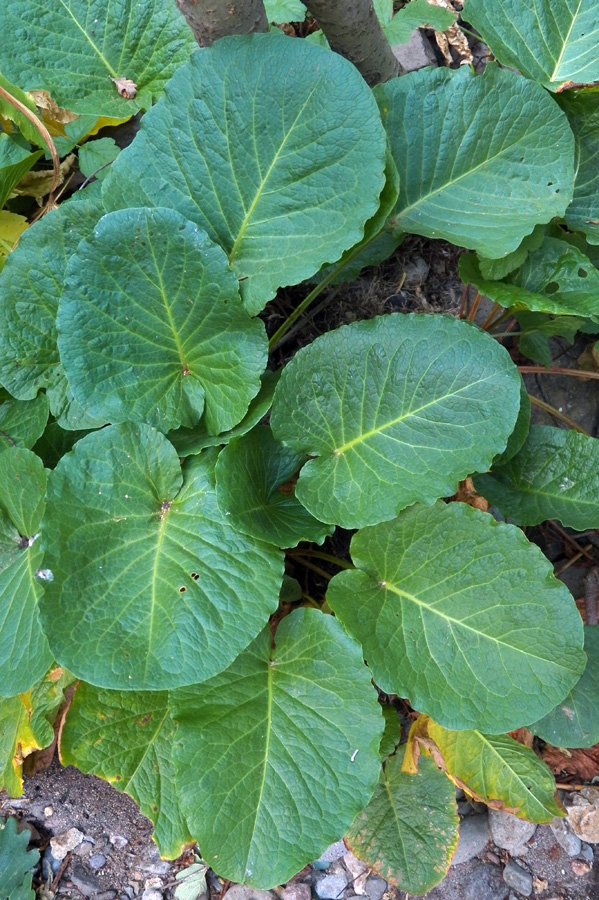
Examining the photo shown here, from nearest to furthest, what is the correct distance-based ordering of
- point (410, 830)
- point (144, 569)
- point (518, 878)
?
point (144, 569) → point (410, 830) → point (518, 878)

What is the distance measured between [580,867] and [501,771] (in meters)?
0.38

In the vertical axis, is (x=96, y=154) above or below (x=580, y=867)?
above

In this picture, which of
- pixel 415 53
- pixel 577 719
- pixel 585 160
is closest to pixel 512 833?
pixel 577 719

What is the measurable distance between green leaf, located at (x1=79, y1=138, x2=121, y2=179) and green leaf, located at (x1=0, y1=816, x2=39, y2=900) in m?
1.41

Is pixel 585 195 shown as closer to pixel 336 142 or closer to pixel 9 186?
pixel 336 142

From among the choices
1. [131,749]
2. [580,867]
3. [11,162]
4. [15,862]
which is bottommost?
[580,867]

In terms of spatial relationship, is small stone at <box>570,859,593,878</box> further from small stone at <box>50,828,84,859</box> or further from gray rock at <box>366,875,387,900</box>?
small stone at <box>50,828,84,859</box>

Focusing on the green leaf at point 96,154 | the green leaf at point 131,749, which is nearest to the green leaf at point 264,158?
the green leaf at point 96,154

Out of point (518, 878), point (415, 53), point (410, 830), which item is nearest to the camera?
point (410, 830)

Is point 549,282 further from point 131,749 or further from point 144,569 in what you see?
point 131,749

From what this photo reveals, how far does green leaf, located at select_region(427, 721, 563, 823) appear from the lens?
1.10 metres

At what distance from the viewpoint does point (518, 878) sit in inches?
49.9

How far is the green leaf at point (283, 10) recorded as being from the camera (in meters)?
1.37

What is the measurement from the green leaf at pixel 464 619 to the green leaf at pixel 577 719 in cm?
22
